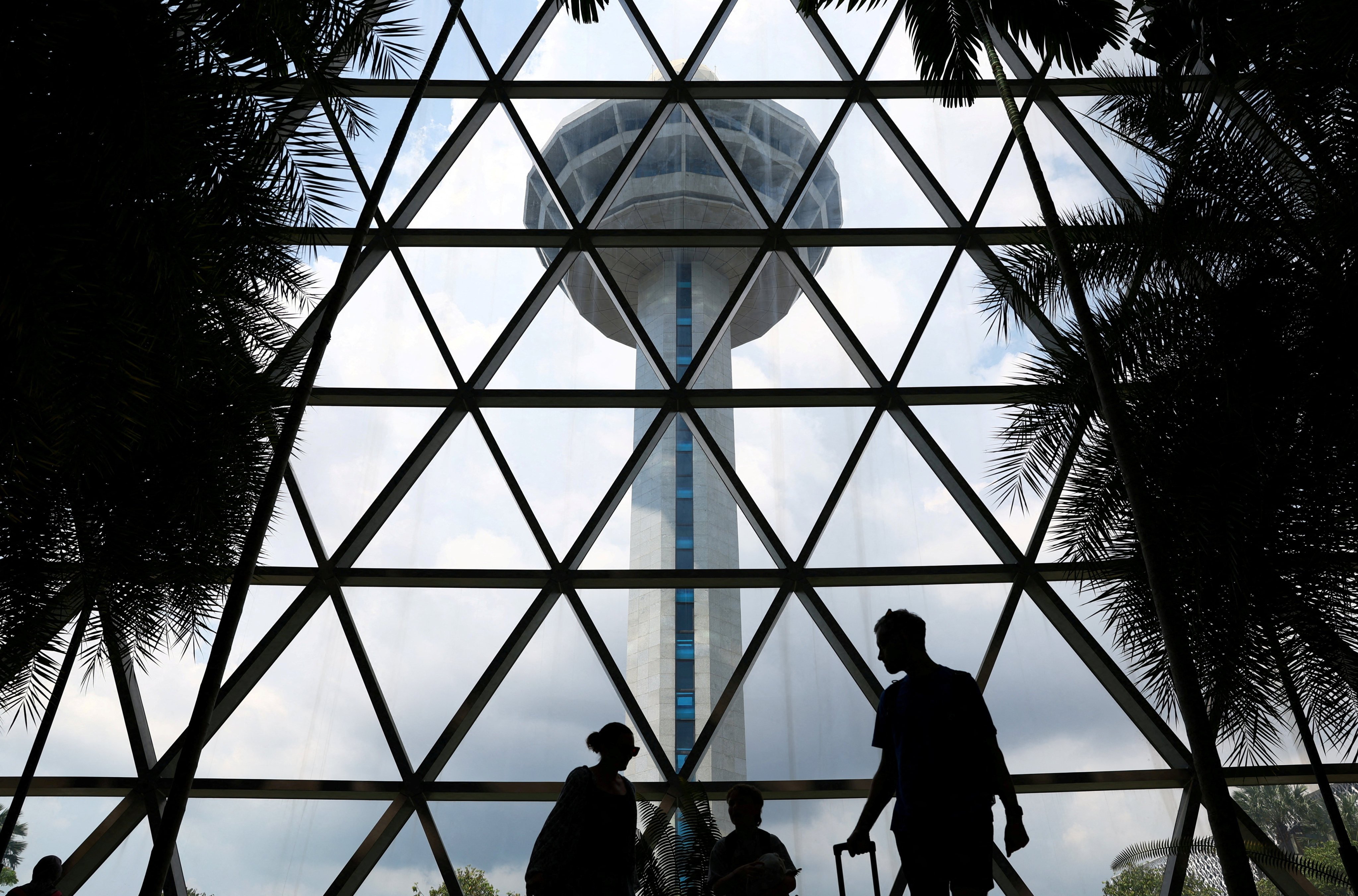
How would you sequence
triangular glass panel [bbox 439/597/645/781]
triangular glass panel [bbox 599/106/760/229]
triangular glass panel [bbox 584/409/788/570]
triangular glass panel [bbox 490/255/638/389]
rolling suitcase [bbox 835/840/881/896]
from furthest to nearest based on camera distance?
triangular glass panel [bbox 599/106/760/229] → triangular glass panel [bbox 490/255/638/389] → triangular glass panel [bbox 584/409/788/570] → triangular glass panel [bbox 439/597/645/781] → rolling suitcase [bbox 835/840/881/896]

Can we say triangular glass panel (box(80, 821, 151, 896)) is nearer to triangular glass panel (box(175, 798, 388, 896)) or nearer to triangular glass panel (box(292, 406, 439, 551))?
triangular glass panel (box(175, 798, 388, 896))

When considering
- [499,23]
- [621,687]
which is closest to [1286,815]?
[621,687]

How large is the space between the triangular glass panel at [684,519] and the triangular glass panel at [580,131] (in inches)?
135

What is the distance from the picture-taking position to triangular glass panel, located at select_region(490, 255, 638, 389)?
36.1ft

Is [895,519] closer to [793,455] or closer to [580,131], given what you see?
[793,455]

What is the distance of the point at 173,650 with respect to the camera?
945 centimetres

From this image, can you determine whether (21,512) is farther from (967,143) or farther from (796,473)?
(967,143)

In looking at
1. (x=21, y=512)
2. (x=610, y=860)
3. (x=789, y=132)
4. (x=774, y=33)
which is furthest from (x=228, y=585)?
(x=774, y=33)

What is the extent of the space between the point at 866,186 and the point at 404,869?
9.52 m

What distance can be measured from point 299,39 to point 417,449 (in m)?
5.44

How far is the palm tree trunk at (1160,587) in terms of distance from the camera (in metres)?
4.19

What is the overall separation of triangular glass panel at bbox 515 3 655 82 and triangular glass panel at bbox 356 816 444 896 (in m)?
8.96

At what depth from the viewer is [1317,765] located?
6375 millimetres

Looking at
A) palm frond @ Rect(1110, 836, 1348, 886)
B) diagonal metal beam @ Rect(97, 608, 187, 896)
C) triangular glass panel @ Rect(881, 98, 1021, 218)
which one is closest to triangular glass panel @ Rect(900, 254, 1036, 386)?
triangular glass panel @ Rect(881, 98, 1021, 218)
